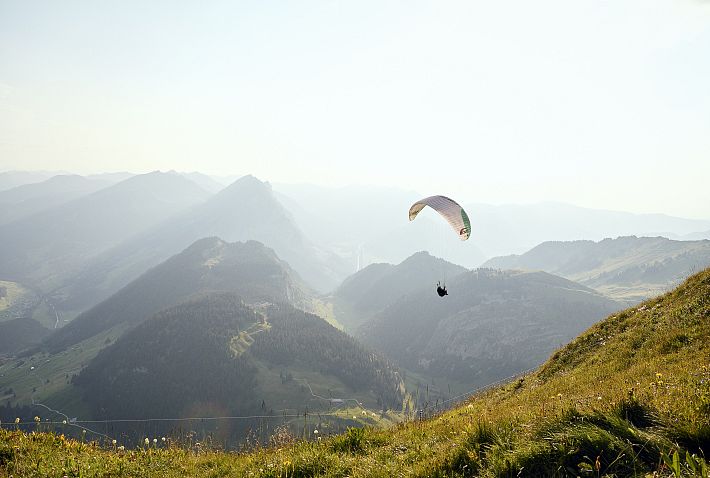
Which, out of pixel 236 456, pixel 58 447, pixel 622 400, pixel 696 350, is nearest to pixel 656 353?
pixel 696 350

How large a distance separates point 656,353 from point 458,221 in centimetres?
A: 1237

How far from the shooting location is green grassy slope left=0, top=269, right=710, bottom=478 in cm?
656

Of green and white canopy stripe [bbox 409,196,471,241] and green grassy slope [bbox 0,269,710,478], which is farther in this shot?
green and white canopy stripe [bbox 409,196,471,241]

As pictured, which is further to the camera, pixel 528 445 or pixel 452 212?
pixel 452 212

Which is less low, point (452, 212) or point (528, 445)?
point (452, 212)

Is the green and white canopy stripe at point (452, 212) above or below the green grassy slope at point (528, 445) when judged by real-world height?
above

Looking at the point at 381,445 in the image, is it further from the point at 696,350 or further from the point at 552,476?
the point at 696,350

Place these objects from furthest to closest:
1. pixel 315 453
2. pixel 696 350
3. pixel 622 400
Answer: pixel 696 350
pixel 315 453
pixel 622 400

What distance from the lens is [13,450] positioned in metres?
10.2

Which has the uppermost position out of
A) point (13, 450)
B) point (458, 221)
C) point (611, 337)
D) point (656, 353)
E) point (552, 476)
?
point (458, 221)

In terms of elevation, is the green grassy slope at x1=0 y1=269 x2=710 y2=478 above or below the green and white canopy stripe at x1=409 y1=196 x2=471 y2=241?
below

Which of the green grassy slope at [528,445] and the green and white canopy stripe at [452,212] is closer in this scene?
the green grassy slope at [528,445]

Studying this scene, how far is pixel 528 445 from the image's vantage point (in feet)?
23.4

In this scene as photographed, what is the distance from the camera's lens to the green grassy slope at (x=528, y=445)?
6562 mm
